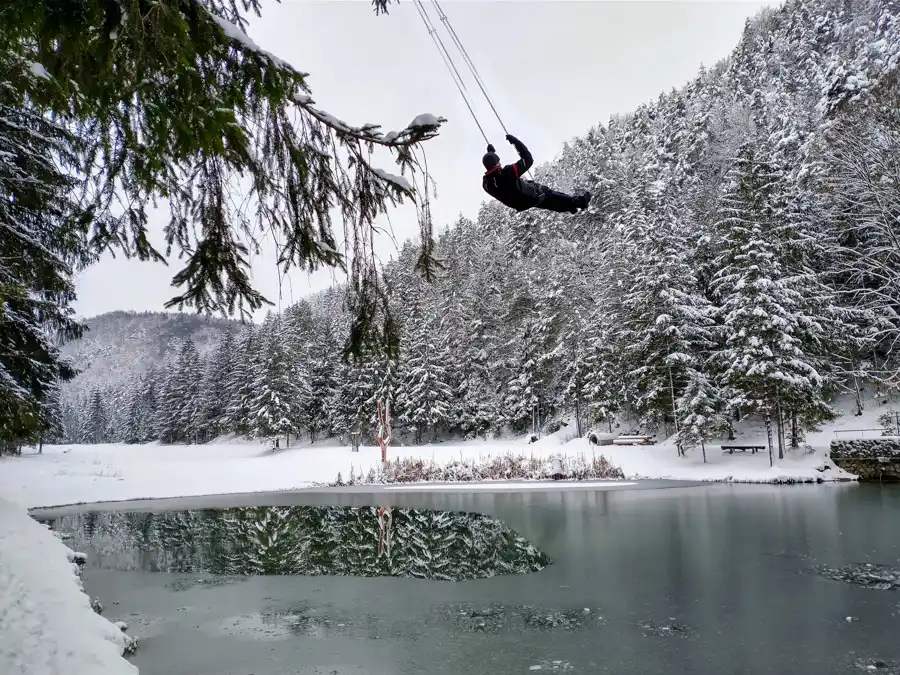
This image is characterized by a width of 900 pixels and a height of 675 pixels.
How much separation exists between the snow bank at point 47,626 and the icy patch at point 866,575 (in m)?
8.35

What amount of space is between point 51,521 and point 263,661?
1213 centimetres

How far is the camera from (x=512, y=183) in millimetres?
6125

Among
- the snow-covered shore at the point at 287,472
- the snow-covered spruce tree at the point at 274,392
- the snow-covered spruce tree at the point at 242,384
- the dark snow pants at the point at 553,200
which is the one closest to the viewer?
the dark snow pants at the point at 553,200

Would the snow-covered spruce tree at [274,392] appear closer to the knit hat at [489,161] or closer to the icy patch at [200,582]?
the icy patch at [200,582]

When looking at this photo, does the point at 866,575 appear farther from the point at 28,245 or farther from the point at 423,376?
the point at 423,376

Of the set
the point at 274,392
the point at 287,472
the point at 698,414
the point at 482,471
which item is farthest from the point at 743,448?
the point at 274,392

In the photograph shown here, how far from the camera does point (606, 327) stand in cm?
3388

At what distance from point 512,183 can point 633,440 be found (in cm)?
2639

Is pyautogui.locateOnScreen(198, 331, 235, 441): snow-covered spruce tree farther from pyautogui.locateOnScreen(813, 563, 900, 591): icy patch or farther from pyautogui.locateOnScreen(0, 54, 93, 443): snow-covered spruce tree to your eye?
pyautogui.locateOnScreen(813, 563, 900, 591): icy patch

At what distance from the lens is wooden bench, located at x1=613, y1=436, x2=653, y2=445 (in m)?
29.4

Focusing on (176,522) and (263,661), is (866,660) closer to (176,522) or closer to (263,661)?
(263,661)

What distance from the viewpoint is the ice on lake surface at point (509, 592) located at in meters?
4.94

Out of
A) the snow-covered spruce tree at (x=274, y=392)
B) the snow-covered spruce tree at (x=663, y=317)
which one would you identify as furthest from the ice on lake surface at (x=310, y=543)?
the snow-covered spruce tree at (x=274, y=392)

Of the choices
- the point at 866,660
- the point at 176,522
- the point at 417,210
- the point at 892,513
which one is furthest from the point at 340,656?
the point at 892,513
